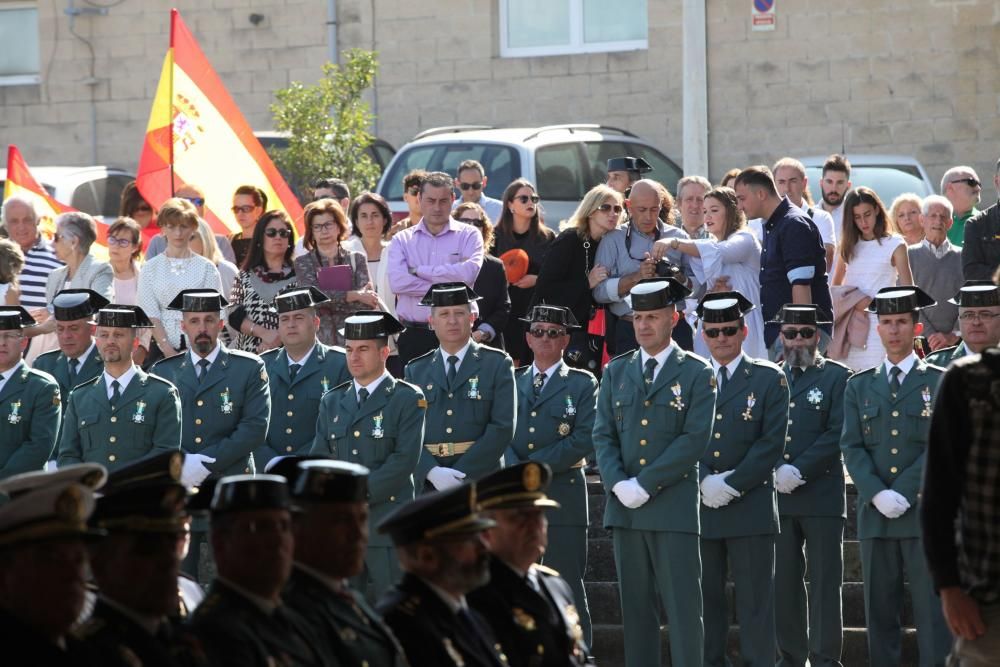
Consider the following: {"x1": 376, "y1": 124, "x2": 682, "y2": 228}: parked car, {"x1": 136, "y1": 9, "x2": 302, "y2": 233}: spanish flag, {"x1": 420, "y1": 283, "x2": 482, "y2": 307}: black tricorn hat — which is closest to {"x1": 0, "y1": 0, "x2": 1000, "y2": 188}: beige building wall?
{"x1": 376, "y1": 124, "x2": 682, "y2": 228}: parked car

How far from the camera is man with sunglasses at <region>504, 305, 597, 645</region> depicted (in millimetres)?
9211

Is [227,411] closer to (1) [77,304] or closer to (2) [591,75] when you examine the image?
(1) [77,304]

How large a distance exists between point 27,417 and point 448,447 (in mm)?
2358

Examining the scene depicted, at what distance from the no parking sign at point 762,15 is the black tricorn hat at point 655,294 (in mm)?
9219

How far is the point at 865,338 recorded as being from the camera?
35.1ft

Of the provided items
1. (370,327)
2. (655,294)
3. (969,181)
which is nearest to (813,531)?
(655,294)

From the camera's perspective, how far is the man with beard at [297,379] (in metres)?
9.59

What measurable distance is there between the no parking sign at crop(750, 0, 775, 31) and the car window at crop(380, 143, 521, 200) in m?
4.47

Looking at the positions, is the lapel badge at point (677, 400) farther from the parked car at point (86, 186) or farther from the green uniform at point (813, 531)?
the parked car at point (86, 186)

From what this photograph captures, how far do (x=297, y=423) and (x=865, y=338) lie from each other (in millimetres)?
3681

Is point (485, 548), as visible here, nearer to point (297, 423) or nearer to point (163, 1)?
point (297, 423)

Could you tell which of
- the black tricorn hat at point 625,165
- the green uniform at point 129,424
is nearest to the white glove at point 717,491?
the green uniform at point 129,424

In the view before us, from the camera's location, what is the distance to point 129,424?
895cm

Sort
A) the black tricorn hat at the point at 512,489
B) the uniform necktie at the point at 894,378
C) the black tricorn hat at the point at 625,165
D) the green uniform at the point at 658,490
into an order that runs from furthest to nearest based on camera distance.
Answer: the black tricorn hat at the point at 625,165 < the uniform necktie at the point at 894,378 < the green uniform at the point at 658,490 < the black tricorn hat at the point at 512,489
